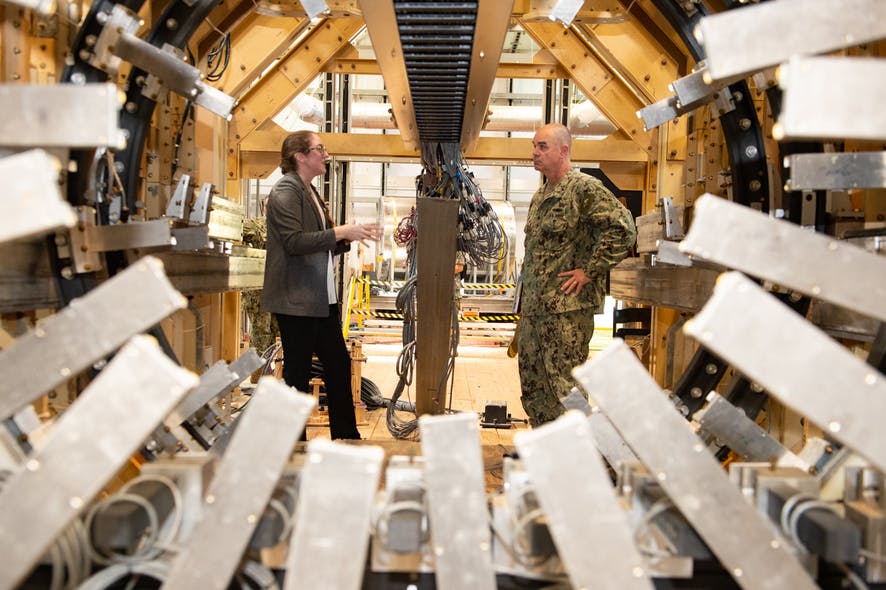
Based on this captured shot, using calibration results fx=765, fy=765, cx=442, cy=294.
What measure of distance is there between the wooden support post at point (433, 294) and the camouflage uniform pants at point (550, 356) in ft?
1.35

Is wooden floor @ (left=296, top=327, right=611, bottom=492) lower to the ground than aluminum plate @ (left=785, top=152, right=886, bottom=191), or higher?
lower

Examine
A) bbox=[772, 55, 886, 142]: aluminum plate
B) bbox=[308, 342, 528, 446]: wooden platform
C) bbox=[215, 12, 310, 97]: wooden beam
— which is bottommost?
bbox=[308, 342, 528, 446]: wooden platform

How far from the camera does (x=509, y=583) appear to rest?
164cm

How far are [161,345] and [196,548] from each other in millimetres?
1089

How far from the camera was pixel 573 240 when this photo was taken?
369cm

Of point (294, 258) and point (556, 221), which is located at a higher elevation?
point (556, 221)

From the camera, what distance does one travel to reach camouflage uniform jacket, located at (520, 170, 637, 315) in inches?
139

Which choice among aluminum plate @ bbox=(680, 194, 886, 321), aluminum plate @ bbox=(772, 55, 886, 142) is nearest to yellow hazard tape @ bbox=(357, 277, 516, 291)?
aluminum plate @ bbox=(680, 194, 886, 321)

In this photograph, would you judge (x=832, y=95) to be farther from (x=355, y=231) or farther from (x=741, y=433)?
(x=355, y=231)

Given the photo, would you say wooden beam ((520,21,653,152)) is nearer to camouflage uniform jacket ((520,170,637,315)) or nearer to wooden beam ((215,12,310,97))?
camouflage uniform jacket ((520,170,637,315))

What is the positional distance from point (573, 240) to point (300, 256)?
130 cm

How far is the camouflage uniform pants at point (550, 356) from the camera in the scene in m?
3.60

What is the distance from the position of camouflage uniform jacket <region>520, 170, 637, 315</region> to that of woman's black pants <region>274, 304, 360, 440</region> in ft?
3.10

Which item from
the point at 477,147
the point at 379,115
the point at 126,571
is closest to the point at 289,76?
the point at 477,147
